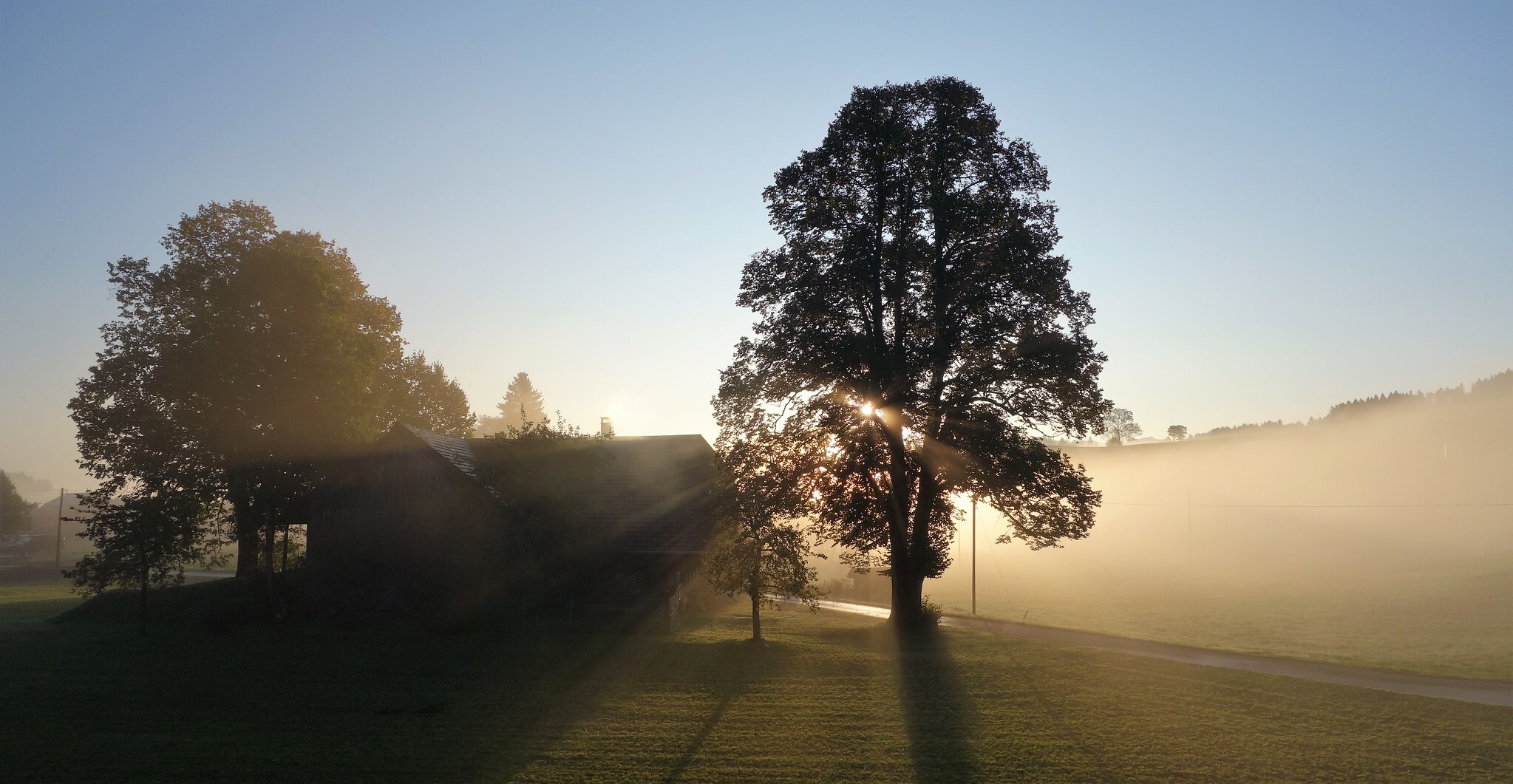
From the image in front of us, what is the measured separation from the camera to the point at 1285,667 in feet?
79.2

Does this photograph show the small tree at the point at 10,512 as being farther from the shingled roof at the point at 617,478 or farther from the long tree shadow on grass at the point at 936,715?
the long tree shadow on grass at the point at 936,715

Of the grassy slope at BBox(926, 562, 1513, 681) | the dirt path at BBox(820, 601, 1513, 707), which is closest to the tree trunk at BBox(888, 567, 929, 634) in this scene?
the dirt path at BBox(820, 601, 1513, 707)

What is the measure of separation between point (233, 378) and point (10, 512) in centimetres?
9529

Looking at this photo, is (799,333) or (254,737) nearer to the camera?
(254,737)

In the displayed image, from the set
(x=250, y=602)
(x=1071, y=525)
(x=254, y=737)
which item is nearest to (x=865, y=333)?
(x=1071, y=525)

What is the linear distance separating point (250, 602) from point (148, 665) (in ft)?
29.4

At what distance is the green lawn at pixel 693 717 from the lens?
1363 centimetres

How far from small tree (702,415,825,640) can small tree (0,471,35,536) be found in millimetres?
109986

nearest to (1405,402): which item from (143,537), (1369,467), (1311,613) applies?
(1369,467)

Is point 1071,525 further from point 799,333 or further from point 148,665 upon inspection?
point 148,665

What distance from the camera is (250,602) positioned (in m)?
31.4

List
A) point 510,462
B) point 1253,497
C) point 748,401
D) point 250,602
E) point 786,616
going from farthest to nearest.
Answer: point 1253,497
point 786,616
point 250,602
point 748,401
point 510,462

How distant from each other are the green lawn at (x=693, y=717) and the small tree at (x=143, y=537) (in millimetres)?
2996

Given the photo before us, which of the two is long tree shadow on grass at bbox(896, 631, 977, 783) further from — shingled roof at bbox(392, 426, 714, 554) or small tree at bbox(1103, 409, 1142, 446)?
small tree at bbox(1103, 409, 1142, 446)
